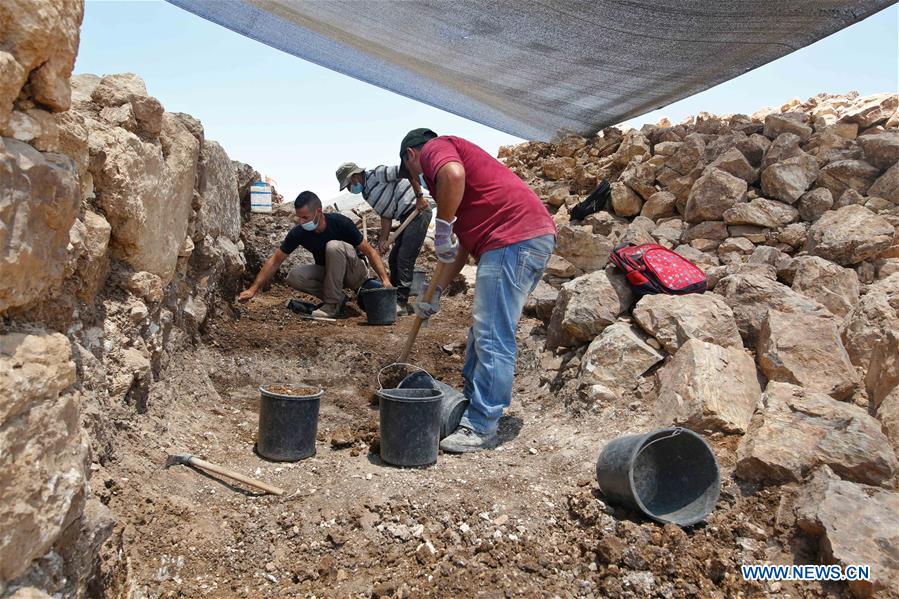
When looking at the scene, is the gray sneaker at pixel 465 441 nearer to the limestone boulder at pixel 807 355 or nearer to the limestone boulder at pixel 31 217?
the limestone boulder at pixel 807 355

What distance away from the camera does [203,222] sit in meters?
4.01

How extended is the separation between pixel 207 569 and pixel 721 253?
186 inches

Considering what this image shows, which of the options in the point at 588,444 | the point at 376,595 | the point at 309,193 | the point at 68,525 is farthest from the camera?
the point at 309,193

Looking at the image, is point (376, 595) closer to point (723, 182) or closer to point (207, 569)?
point (207, 569)

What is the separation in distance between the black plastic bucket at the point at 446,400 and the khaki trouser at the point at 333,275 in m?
2.74

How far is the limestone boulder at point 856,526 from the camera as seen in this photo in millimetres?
1845

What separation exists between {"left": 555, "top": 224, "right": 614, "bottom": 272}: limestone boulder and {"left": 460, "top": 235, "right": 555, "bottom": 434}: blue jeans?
9.18ft

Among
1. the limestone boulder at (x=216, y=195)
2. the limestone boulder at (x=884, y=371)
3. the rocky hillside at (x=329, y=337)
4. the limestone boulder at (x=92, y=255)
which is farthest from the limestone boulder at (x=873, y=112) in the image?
the limestone boulder at (x=92, y=255)

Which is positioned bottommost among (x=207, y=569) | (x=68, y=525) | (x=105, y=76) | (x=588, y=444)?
(x=207, y=569)

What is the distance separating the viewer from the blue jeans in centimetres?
310

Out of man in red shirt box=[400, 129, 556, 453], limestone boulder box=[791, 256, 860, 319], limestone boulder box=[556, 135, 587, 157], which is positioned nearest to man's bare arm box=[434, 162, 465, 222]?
man in red shirt box=[400, 129, 556, 453]

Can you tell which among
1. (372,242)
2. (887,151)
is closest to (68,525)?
(887,151)

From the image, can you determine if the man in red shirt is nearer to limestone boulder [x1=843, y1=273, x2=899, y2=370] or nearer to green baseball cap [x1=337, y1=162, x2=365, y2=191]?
limestone boulder [x1=843, y1=273, x2=899, y2=370]

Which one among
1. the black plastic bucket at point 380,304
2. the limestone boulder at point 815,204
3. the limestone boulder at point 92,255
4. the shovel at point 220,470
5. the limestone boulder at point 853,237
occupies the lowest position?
the shovel at point 220,470
